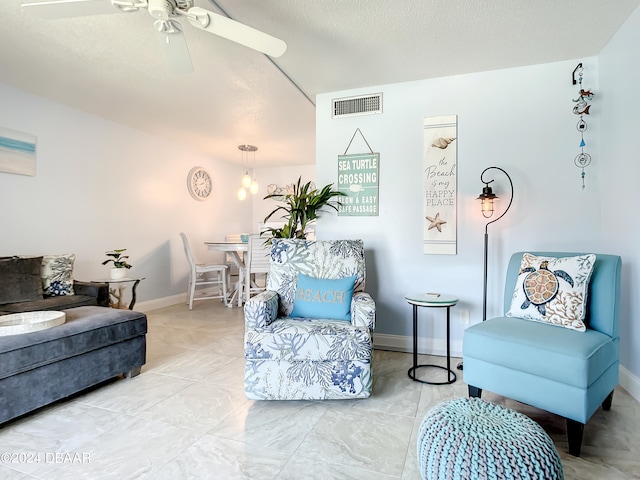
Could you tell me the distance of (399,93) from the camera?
300 centimetres

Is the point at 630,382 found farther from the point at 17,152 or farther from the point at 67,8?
the point at 17,152

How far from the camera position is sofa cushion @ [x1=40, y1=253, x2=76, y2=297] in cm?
301

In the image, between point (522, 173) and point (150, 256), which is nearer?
point (522, 173)

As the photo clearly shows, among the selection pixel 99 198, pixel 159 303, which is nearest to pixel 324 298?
pixel 99 198

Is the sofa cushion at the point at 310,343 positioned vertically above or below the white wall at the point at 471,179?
below

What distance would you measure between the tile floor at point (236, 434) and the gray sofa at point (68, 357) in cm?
11

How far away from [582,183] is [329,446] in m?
2.62

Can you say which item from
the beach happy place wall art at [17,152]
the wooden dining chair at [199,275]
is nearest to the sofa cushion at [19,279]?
the beach happy place wall art at [17,152]

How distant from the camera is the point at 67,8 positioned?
1.58m

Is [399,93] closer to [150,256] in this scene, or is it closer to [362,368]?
[362,368]

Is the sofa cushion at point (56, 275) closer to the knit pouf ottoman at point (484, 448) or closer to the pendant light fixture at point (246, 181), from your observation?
the pendant light fixture at point (246, 181)

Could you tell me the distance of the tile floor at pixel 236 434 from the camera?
4.66 ft

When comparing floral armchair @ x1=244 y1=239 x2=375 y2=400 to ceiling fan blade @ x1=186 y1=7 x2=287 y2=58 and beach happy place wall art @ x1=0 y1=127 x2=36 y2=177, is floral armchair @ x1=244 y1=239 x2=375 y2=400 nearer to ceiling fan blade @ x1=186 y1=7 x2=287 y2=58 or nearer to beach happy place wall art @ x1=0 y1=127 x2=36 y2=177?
ceiling fan blade @ x1=186 y1=7 x2=287 y2=58

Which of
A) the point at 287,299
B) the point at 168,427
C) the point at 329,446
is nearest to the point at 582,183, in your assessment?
the point at 287,299
